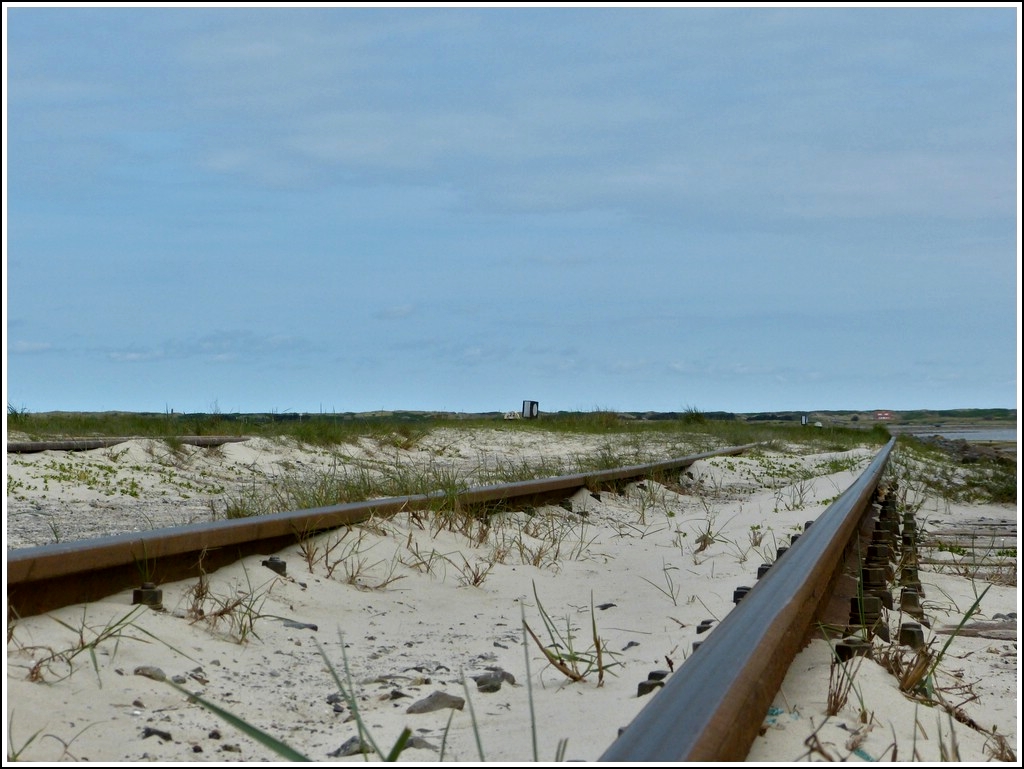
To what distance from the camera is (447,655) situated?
3.61 m

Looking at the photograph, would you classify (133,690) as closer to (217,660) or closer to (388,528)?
(217,660)

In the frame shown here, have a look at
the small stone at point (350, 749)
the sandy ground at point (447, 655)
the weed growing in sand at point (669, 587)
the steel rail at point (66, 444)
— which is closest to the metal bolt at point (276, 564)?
the sandy ground at point (447, 655)

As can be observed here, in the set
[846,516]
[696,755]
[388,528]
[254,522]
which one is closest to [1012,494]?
[846,516]

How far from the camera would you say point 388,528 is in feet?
18.0

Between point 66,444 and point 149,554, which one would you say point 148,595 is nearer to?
point 149,554

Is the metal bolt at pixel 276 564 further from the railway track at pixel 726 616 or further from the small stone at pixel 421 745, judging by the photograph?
the small stone at pixel 421 745

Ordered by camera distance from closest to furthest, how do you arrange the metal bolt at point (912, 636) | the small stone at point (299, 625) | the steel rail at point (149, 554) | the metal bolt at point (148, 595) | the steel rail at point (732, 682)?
the steel rail at point (732, 682) → the steel rail at point (149, 554) → the metal bolt at point (912, 636) → the metal bolt at point (148, 595) → the small stone at point (299, 625)

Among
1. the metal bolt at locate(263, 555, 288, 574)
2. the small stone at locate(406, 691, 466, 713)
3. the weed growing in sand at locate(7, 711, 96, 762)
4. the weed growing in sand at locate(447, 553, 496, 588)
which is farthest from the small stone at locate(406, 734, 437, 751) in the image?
the weed growing in sand at locate(447, 553, 496, 588)

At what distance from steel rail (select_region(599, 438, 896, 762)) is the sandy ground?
0.39 feet

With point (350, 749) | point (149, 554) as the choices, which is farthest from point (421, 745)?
point (149, 554)

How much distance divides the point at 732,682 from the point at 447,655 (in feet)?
5.29

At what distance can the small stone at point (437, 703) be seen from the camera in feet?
9.40

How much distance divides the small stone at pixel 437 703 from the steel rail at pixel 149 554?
3.81ft

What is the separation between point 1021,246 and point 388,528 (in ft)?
11.2
